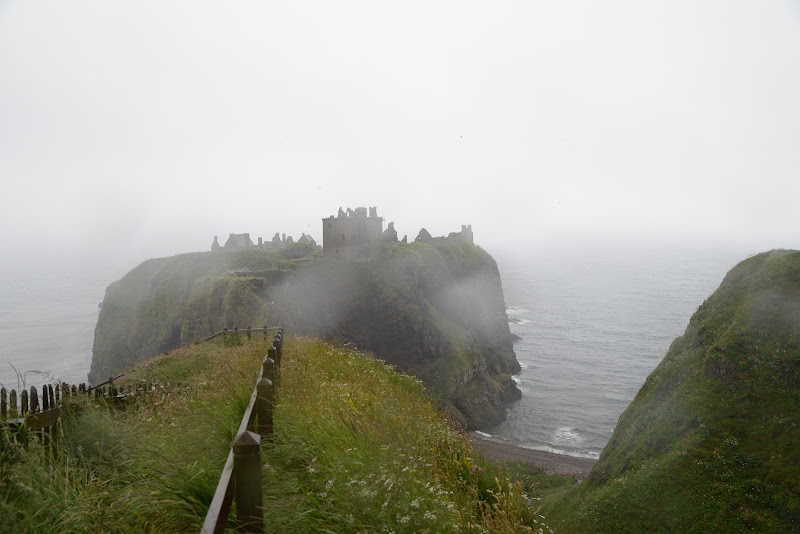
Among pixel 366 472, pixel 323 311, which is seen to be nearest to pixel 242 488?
pixel 366 472

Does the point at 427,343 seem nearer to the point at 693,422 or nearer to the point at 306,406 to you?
the point at 693,422

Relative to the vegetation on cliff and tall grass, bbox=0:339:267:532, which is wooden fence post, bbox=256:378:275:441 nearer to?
the vegetation on cliff

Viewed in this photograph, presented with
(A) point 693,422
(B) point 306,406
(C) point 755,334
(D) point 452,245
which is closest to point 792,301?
(C) point 755,334

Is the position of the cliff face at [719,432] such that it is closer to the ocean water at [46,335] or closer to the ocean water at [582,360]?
the ocean water at [582,360]

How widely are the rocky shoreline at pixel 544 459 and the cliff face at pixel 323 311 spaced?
8.94 m

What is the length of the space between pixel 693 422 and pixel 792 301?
36.1ft

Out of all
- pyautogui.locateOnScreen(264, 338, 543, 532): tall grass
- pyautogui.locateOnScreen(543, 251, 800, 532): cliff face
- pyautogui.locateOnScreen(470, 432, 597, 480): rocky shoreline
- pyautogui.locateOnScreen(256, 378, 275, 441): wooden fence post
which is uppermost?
pyautogui.locateOnScreen(256, 378, 275, 441): wooden fence post

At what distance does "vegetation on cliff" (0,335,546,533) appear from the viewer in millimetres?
4422

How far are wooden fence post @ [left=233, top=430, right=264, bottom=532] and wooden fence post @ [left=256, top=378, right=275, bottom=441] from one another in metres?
1.71

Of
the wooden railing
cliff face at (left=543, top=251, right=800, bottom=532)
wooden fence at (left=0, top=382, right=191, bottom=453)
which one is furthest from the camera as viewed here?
cliff face at (left=543, top=251, right=800, bottom=532)

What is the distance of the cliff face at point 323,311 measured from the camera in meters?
61.1

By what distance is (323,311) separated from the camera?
2753 inches

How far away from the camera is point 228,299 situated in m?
58.1

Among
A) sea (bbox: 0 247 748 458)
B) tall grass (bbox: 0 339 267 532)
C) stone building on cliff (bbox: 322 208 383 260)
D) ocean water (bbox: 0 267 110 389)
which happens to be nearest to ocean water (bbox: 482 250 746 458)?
sea (bbox: 0 247 748 458)
